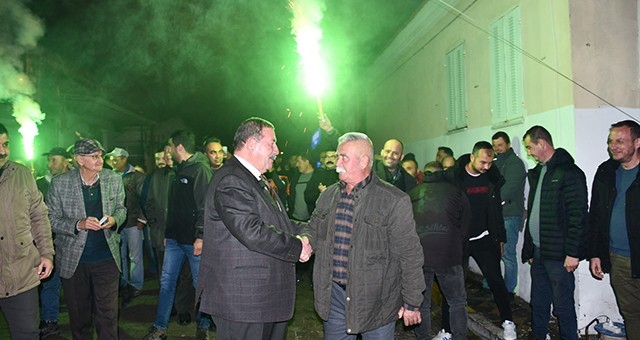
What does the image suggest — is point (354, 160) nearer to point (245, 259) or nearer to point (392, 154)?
point (245, 259)

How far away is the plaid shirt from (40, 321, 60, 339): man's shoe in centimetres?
454

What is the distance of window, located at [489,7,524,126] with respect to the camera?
7.50 meters

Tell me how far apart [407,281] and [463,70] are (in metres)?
7.28

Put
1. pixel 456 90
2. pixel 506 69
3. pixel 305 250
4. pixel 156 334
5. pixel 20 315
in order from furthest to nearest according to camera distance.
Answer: pixel 456 90 → pixel 506 69 → pixel 156 334 → pixel 20 315 → pixel 305 250

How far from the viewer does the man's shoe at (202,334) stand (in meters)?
→ 5.95

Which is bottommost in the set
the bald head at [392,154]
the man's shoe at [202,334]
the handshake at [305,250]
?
the man's shoe at [202,334]

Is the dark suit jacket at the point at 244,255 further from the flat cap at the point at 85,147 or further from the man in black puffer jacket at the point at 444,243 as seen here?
the man in black puffer jacket at the point at 444,243

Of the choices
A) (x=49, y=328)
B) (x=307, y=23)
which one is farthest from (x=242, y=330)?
(x=307, y=23)

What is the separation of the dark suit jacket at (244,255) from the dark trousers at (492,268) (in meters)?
3.23

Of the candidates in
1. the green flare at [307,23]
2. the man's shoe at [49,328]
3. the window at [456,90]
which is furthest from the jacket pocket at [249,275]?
the green flare at [307,23]

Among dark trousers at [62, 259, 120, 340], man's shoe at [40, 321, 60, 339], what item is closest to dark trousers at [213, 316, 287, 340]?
dark trousers at [62, 259, 120, 340]

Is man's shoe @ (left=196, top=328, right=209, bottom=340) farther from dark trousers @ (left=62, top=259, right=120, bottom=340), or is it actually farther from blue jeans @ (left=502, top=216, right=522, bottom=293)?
blue jeans @ (left=502, top=216, right=522, bottom=293)

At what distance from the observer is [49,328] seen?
6281 mm

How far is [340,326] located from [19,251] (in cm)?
284
